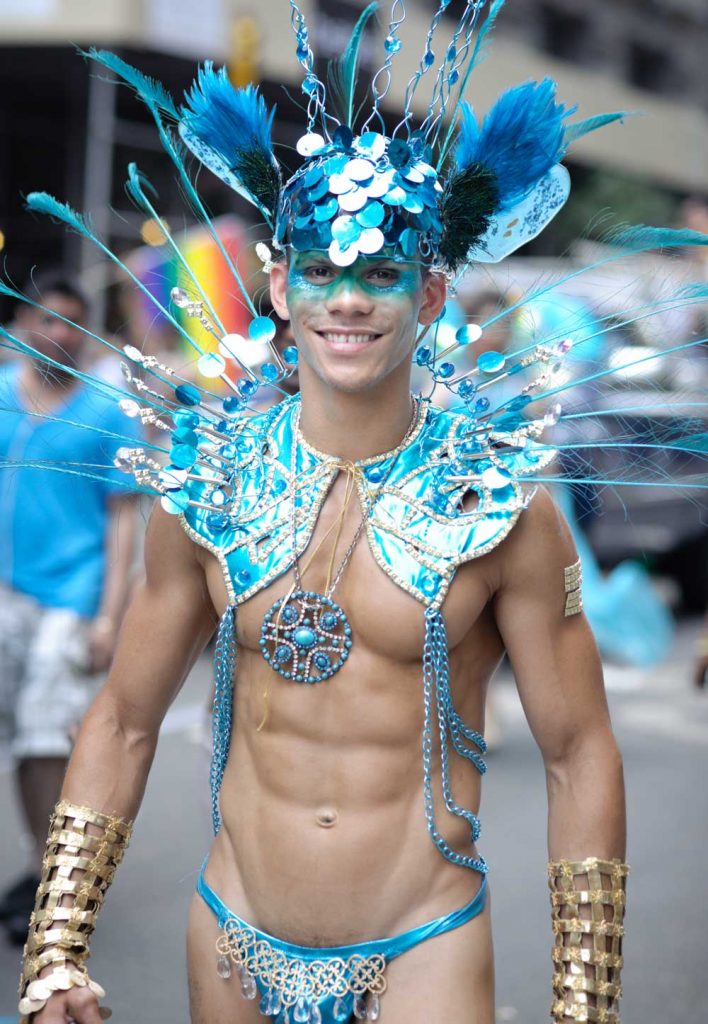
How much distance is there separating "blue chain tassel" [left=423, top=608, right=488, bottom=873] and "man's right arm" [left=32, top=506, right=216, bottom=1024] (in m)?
0.47

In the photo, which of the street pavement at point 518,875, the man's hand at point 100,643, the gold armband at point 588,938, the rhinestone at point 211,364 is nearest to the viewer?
the gold armband at point 588,938

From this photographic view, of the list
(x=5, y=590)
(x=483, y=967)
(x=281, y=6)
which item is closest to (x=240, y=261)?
(x=483, y=967)

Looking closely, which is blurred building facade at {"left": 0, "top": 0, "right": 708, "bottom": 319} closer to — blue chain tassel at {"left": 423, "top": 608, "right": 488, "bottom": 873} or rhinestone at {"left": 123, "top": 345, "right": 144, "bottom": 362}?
rhinestone at {"left": 123, "top": 345, "right": 144, "bottom": 362}

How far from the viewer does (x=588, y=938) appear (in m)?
2.47

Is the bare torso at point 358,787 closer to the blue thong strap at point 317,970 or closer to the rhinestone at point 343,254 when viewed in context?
the blue thong strap at point 317,970

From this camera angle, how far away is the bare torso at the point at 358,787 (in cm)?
252

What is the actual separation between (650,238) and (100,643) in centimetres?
327

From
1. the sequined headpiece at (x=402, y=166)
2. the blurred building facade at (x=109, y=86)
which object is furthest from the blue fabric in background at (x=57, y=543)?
the blurred building facade at (x=109, y=86)

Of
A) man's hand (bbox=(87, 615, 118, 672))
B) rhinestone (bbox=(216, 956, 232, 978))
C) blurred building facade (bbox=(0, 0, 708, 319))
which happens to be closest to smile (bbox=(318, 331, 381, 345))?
rhinestone (bbox=(216, 956, 232, 978))

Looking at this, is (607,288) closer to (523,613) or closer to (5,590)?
(523,613)

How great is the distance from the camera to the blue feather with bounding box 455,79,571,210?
2.57m

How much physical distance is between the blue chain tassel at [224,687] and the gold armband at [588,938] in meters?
0.62

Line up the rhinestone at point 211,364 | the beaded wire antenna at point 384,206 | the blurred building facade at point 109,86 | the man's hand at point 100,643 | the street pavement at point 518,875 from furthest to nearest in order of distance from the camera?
the blurred building facade at point 109,86
the man's hand at point 100,643
the street pavement at point 518,875
the rhinestone at point 211,364
the beaded wire antenna at point 384,206

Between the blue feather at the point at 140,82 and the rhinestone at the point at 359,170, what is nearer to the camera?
the rhinestone at the point at 359,170
